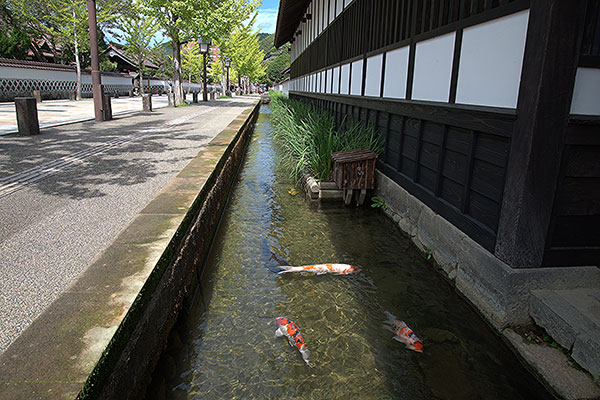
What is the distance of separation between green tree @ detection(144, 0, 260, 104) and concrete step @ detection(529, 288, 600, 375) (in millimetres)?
19527

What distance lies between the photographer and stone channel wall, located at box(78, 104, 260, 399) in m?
1.65

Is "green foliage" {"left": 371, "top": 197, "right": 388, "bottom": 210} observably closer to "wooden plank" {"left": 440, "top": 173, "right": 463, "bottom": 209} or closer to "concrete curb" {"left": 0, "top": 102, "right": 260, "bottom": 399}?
"wooden plank" {"left": 440, "top": 173, "right": 463, "bottom": 209}

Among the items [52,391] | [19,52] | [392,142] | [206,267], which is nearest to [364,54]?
[392,142]

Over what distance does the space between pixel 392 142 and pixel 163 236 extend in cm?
363

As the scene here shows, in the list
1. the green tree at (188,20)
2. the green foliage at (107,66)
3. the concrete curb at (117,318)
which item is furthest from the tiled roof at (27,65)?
the concrete curb at (117,318)

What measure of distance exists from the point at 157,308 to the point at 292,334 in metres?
0.92

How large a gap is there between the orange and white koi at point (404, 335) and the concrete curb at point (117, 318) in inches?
60.5

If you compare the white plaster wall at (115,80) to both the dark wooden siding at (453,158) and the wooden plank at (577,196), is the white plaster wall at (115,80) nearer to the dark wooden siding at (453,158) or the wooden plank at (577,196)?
the dark wooden siding at (453,158)

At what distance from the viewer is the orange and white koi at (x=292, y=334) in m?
2.63

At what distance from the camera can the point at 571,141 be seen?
2463mm

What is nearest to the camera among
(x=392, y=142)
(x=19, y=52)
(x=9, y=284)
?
(x=9, y=284)

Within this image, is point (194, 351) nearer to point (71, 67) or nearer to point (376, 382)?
point (376, 382)

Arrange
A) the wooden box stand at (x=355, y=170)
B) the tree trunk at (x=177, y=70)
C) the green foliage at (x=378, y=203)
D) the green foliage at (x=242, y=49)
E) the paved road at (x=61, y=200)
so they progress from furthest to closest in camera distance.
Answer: the green foliage at (x=242, y=49), the tree trunk at (x=177, y=70), the green foliage at (x=378, y=203), the wooden box stand at (x=355, y=170), the paved road at (x=61, y=200)

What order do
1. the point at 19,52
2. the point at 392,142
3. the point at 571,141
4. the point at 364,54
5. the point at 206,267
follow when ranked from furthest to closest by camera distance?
1. the point at 19,52
2. the point at 364,54
3. the point at 392,142
4. the point at 206,267
5. the point at 571,141
